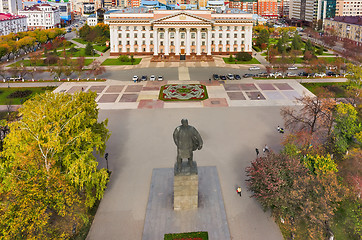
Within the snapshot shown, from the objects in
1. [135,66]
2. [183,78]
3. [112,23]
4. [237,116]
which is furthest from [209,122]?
[112,23]

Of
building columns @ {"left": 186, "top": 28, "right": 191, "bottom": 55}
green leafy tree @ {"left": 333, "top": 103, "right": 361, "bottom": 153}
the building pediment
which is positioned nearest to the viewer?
green leafy tree @ {"left": 333, "top": 103, "right": 361, "bottom": 153}

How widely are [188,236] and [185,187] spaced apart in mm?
A: 4406

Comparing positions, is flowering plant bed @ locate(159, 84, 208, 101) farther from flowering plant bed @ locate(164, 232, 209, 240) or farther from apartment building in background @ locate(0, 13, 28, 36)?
apartment building in background @ locate(0, 13, 28, 36)

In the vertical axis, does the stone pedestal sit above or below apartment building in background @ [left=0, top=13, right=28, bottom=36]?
below

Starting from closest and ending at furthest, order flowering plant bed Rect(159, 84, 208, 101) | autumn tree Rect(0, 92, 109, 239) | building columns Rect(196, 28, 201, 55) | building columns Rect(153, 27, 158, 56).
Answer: autumn tree Rect(0, 92, 109, 239) < flowering plant bed Rect(159, 84, 208, 101) < building columns Rect(153, 27, 158, 56) < building columns Rect(196, 28, 201, 55)

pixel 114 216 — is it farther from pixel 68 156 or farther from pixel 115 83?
pixel 115 83

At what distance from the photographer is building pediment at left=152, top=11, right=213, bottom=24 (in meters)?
104

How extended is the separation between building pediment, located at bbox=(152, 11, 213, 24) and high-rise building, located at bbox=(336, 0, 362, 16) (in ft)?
379

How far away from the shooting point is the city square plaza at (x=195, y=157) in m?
28.6

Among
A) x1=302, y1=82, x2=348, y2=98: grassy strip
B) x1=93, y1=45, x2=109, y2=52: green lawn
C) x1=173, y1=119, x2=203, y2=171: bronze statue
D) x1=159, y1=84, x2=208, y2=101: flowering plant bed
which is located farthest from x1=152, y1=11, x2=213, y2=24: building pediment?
x1=173, y1=119, x2=203, y2=171: bronze statue

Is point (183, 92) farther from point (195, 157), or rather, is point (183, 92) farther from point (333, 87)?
point (333, 87)

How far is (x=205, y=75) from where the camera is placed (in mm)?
85875

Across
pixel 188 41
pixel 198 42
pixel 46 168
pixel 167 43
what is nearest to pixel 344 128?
pixel 46 168

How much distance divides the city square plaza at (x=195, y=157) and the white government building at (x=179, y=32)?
128ft
